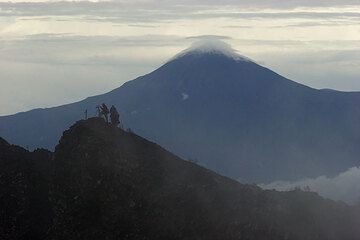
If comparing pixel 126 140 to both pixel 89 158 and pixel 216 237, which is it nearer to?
pixel 89 158

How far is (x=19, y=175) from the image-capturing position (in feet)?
440

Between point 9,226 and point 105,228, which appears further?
point 9,226

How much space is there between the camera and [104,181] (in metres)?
118

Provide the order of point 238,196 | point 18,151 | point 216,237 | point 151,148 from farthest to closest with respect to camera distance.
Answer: point 18,151 < point 151,148 < point 238,196 < point 216,237

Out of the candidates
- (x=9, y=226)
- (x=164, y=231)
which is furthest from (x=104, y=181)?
(x=9, y=226)

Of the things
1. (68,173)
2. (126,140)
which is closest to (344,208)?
(126,140)

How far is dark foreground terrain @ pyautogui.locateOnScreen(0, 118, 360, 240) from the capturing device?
4464 inches

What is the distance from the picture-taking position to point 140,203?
116 m

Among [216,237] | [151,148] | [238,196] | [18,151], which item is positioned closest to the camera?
[216,237]

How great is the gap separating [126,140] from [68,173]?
1343 centimetres

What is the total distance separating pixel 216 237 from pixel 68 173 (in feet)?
102

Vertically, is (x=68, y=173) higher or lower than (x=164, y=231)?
higher

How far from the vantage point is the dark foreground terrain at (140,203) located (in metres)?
113

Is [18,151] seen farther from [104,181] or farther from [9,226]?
[104,181]
